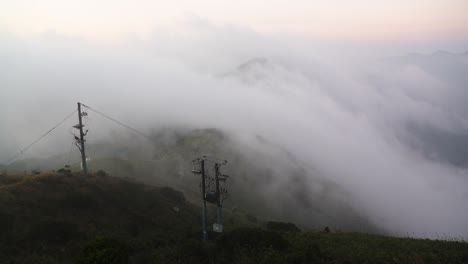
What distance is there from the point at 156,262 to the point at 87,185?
23.0 metres

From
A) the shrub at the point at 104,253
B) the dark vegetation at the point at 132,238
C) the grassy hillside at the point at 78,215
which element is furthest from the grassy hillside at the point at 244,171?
the shrub at the point at 104,253

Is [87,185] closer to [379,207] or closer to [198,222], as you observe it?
[198,222]

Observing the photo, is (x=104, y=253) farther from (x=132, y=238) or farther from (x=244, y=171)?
(x=244, y=171)

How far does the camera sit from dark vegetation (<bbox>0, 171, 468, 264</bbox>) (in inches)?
1147

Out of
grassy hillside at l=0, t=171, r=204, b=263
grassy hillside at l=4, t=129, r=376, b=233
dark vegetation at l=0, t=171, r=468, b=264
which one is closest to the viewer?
dark vegetation at l=0, t=171, r=468, b=264

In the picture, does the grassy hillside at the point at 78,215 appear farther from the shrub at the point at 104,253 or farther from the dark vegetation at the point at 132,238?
the shrub at the point at 104,253

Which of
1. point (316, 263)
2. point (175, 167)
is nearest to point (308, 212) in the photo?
point (175, 167)

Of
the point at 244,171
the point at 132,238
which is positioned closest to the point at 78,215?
the point at 132,238

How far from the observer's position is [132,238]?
3656cm

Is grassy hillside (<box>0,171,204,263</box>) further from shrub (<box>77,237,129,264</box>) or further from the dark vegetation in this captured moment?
shrub (<box>77,237,129,264</box>)

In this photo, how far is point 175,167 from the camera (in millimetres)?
113250

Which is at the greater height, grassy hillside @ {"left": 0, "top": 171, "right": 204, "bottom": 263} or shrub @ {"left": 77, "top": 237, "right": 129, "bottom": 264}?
grassy hillside @ {"left": 0, "top": 171, "right": 204, "bottom": 263}

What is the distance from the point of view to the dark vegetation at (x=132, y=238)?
29.1 meters

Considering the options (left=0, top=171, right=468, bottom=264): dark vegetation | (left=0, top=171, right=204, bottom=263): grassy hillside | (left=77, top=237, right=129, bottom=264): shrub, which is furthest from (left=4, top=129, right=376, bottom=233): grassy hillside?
(left=77, top=237, right=129, bottom=264): shrub
